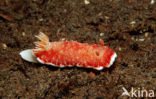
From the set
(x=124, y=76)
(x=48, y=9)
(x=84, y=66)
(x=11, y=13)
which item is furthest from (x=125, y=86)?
(x=11, y=13)

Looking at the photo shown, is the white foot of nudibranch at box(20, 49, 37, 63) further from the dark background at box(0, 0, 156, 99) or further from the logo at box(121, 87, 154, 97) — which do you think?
the logo at box(121, 87, 154, 97)

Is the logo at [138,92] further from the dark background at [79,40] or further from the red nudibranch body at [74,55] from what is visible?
the red nudibranch body at [74,55]

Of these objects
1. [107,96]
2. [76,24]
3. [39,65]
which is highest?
[76,24]

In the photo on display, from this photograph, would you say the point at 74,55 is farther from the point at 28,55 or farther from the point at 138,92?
the point at 138,92

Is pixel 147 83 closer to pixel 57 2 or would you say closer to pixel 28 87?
pixel 28 87

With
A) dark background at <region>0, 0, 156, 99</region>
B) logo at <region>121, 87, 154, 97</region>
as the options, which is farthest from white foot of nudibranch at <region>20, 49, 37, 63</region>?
logo at <region>121, 87, 154, 97</region>

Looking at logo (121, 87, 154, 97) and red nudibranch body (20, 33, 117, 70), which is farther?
red nudibranch body (20, 33, 117, 70)
